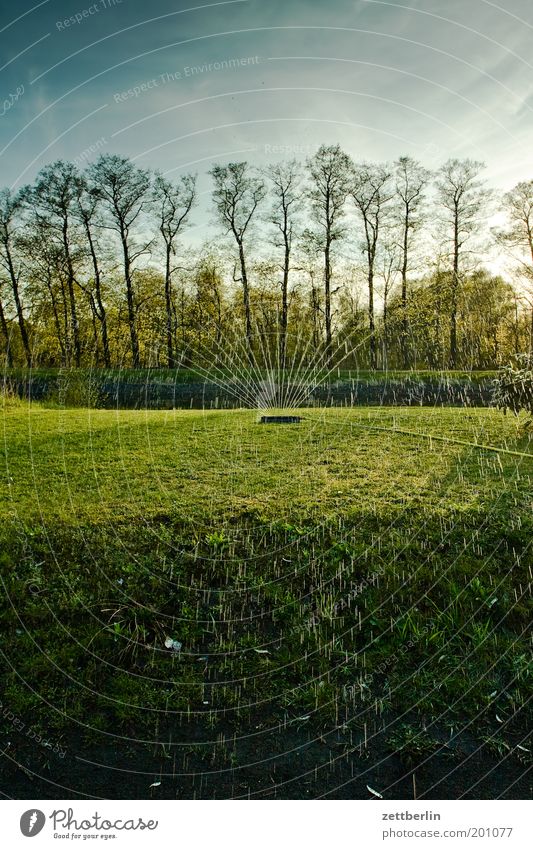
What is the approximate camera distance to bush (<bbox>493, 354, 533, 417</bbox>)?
21.9 ft

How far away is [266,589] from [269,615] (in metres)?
0.26

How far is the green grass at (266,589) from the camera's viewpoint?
356 centimetres

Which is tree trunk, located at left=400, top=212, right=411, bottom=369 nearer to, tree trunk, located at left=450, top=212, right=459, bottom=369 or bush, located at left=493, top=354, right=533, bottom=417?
tree trunk, located at left=450, top=212, right=459, bottom=369

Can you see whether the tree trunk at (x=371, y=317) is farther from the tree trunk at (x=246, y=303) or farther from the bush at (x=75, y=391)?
the bush at (x=75, y=391)

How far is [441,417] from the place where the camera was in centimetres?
995

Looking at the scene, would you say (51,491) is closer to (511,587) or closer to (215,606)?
(215,606)

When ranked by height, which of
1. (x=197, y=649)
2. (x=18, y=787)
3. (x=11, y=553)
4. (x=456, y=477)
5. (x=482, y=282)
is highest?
(x=482, y=282)

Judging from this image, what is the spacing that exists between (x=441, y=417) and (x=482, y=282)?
24.9 metres

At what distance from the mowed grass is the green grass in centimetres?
4

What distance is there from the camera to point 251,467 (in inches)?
265

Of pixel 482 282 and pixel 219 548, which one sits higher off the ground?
pixel 482 282

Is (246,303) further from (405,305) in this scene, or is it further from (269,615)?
(405,305)

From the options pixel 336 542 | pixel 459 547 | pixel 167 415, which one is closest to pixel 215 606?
pixel 336 542

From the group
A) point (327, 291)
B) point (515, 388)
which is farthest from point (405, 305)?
point (515, 388)
